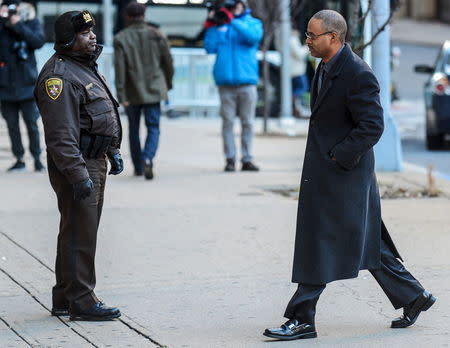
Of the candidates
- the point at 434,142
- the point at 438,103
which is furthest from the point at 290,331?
the point at 434,142

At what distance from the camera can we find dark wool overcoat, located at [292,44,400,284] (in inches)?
243

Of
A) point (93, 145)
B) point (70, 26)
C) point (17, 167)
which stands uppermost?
point (70, 26)

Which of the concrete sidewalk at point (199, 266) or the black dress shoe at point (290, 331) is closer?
the black dress shoe at point (290, 331)

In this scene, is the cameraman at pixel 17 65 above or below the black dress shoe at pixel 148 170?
above

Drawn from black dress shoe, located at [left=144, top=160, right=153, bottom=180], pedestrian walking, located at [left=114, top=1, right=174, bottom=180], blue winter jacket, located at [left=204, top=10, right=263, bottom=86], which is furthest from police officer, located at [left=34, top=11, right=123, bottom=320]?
blue winter jacket, located at [left=204, top=10, right=263, bottom=86]

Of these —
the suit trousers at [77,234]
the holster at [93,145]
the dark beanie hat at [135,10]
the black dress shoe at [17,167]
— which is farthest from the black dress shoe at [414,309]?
the black dress shoe at [17,167]

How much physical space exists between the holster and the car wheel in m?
11.4

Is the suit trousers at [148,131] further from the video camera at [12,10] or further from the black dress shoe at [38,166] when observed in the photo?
the video camera at [12,10]

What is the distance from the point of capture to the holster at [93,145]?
266 inches

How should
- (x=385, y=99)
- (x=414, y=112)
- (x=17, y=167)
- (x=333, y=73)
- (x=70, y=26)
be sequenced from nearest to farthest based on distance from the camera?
(x=333, y=73), (x=70, y=26), (x=385, y=99), (x=17, y=167), (x=414, y=112)

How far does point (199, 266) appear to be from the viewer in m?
8.38

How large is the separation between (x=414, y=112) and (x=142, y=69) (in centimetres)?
1340

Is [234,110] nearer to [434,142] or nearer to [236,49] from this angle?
[236,49]

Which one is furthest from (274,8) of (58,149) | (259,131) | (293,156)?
(58,149)
